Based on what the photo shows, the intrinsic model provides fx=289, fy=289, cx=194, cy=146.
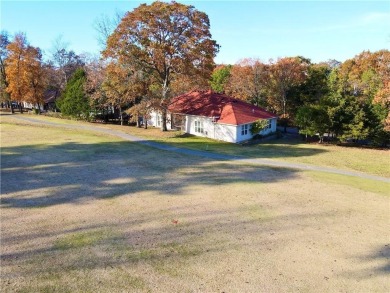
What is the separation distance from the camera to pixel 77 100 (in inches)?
1773

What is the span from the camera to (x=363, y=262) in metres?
9.57

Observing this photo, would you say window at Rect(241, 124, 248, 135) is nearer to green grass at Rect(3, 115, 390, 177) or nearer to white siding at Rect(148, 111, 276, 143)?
white siding at Rect(148, 111, 276, 143)

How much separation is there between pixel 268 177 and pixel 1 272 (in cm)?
1532

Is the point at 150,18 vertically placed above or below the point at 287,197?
above

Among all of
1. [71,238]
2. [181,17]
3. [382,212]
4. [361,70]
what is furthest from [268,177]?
[361,70]

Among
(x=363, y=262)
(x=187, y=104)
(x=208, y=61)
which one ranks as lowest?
(x=363, y=262)

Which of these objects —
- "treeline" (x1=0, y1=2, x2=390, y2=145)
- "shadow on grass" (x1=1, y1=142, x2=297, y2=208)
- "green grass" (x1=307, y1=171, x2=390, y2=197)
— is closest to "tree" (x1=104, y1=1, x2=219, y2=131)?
"treeline" (x1=0, y1=2, x2=390, y2=145)

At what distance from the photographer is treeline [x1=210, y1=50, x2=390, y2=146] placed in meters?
35.0

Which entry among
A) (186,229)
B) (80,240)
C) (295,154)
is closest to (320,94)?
(295,154)

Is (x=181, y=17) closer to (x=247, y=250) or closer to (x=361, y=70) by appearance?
(x=247, y=250)

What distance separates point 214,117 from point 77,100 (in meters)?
23.2

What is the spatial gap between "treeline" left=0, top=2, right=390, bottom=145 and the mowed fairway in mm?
15882

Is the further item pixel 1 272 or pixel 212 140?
pixel 212 140

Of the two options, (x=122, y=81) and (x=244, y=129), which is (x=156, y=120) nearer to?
(x=122, y=81)
